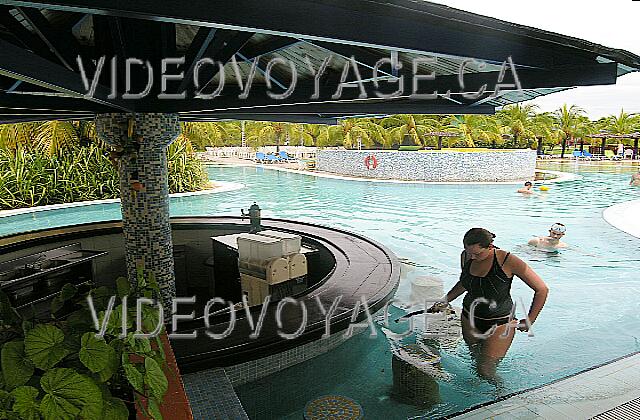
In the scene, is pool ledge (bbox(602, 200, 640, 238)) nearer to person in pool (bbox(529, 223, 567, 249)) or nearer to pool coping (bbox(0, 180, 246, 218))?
person in pool (bbox(529, 223, 567, 249))

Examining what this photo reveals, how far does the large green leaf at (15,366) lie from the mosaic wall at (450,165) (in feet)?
69.0

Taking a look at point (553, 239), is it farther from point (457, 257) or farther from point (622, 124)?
point (622, 124)

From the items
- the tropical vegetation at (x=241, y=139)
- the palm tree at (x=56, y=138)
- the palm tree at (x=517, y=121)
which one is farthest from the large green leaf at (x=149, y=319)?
the palm tree at (x=517, y=121)

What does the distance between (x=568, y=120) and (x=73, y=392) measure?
1738 inches

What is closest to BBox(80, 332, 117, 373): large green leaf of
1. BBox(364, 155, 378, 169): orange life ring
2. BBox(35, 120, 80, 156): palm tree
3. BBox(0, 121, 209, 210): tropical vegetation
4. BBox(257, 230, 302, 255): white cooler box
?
BBox(257, 230, 302, 255): white cooler box

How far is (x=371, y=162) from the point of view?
2323 cm

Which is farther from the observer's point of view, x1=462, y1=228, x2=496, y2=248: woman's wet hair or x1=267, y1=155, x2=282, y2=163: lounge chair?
x1=267, y1=155, x2=282, y2=163: lounge chair

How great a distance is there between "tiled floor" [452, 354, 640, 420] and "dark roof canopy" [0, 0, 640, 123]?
200 centimetres

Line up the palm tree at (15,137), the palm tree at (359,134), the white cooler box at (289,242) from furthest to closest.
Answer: the palm tree at (359,134) → the palm tree at (15,137) → the white cooler box at (289,242)

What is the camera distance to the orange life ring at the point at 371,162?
75.8 ft

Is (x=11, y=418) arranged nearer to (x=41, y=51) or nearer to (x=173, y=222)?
(x=41, y=51)

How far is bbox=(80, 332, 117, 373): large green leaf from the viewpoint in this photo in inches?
50.4

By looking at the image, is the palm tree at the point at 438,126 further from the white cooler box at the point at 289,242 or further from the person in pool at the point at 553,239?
the white cooler box at the point at 289,242

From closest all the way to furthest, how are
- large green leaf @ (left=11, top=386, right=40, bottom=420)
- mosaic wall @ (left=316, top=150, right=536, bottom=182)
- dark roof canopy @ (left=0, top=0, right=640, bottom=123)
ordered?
large green leaf @ (left=11, top=386, right=40, bottom=420), dark roof canopy @ (left=0, top=0, right=640, bottom=123), mosaic wall @ (left=316, top=150, right=536, bottom=182)
